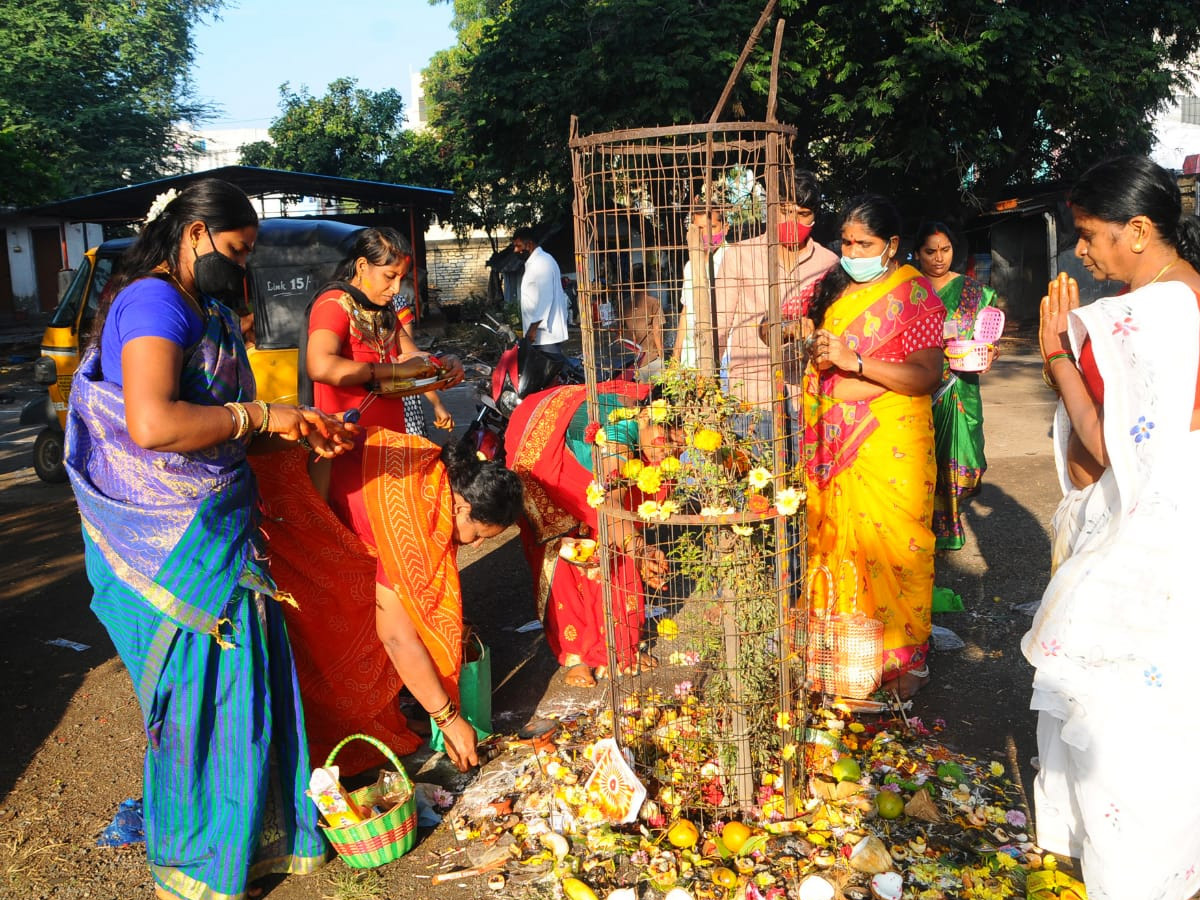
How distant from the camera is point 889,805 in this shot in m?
2.98

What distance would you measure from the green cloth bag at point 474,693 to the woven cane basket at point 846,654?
1188mm

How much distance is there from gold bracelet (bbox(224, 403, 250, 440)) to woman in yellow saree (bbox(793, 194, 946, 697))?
6.23 ft

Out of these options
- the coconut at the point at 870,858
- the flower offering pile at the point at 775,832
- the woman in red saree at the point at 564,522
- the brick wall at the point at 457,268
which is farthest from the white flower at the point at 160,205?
the brick wall at the point at 457,268

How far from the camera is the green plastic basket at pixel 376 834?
2850 mm

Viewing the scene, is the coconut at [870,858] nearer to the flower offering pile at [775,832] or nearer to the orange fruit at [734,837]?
the flower offering pile at [775,832]

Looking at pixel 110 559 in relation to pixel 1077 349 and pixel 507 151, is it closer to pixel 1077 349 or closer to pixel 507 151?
pixel 1077 349

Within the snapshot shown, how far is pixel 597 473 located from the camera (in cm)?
307

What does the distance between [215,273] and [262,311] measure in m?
7.00

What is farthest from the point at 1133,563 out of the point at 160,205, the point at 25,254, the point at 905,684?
the point at 25,254

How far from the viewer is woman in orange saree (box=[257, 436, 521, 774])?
3.21m

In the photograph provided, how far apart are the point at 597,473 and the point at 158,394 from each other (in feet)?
4.17

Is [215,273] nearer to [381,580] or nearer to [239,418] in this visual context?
[239,418]

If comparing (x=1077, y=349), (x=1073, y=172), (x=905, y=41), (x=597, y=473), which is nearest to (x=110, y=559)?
(x=597, y=473)

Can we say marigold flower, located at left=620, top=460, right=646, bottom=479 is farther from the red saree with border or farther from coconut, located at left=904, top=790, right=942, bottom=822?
coconut, located at left=904, top=790, right=942, bottom=822
